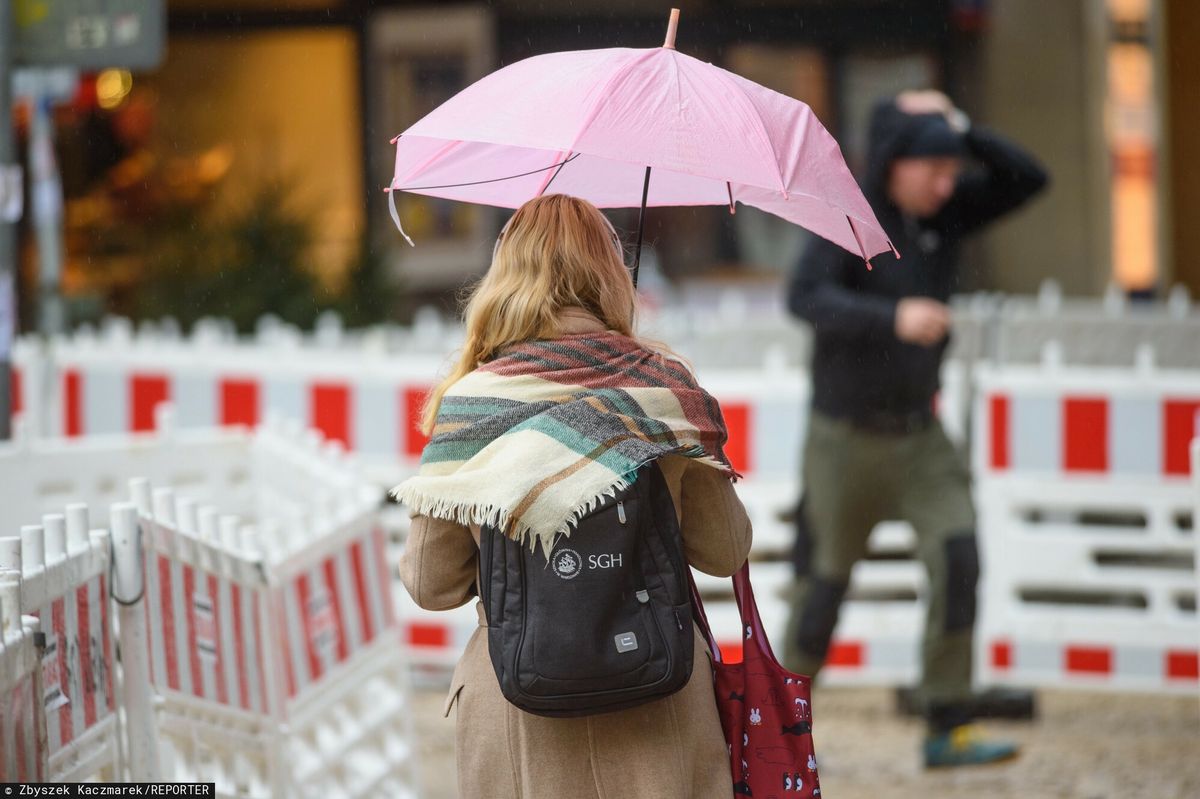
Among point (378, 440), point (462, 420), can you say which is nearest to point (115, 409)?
point (378, 440)

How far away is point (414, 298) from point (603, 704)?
11.2 meters

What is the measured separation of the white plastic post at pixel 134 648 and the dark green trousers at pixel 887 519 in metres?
2.40

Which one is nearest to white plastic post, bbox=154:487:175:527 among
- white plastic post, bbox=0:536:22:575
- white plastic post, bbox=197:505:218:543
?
white plastic post, bbox=197:505:218:543

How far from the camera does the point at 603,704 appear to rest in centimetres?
270

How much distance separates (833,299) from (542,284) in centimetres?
244

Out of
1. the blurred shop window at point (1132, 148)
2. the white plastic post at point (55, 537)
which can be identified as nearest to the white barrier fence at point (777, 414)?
the white plastic post at point (55, 537)

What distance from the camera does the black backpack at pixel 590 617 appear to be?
105 inches

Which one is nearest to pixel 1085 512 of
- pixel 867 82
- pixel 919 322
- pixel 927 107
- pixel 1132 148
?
pixel 919 322

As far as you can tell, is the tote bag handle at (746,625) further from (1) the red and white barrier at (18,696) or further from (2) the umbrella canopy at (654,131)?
(1) the red and white barrier at (18,696)

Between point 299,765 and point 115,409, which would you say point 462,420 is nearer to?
point 299,765

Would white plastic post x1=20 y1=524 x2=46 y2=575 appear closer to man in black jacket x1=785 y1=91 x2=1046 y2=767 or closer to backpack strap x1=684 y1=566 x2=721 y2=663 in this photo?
backpack strap x1=684 y1=566 x2=721 y2=663

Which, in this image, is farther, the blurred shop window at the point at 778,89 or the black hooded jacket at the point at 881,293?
the blurred shop window at the point at 778,89

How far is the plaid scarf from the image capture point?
269 centimetres

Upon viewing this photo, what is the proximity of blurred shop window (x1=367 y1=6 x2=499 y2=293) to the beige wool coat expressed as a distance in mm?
10682
